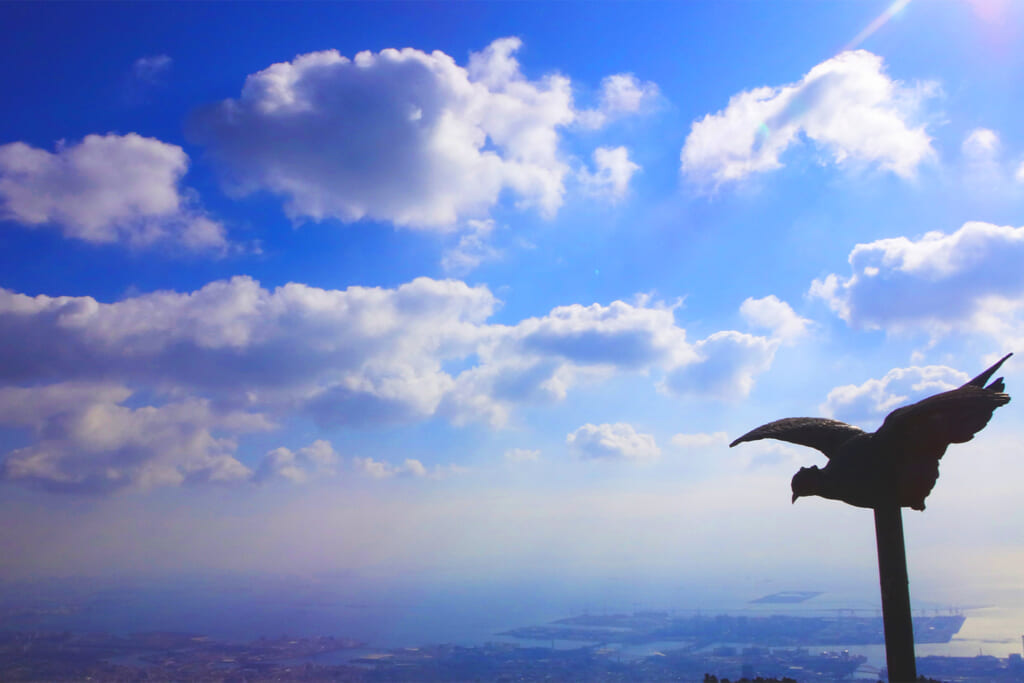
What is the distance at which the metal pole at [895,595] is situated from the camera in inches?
272

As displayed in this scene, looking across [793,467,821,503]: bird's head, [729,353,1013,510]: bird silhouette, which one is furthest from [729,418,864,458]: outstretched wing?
[793,467,821,503]: bird's head

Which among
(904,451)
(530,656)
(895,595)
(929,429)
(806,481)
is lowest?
(530,656)

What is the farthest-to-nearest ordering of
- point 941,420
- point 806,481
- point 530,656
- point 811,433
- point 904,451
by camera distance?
A: point 530,656 < point 811,433 < point 806,481 < point 904,451 < point 941,420

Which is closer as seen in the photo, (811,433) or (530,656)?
(811,433)

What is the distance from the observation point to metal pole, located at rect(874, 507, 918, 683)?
6914mm

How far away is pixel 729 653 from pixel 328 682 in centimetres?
2458

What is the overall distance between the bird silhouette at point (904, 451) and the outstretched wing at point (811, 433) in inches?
3.3

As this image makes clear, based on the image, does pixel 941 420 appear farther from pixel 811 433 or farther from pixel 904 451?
pixel 811 433

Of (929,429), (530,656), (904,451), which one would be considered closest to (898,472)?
(904,451)

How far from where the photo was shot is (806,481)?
24.3 feet

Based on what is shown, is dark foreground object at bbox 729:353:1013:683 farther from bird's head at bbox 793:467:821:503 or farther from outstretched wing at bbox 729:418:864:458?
outstretched wing at bbox 729:418:864:458

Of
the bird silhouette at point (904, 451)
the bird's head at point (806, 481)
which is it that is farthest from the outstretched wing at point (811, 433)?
the bird's head at point (806, 481)

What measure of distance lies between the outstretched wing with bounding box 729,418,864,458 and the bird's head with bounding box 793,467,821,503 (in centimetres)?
46

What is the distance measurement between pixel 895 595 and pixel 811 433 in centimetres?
201
